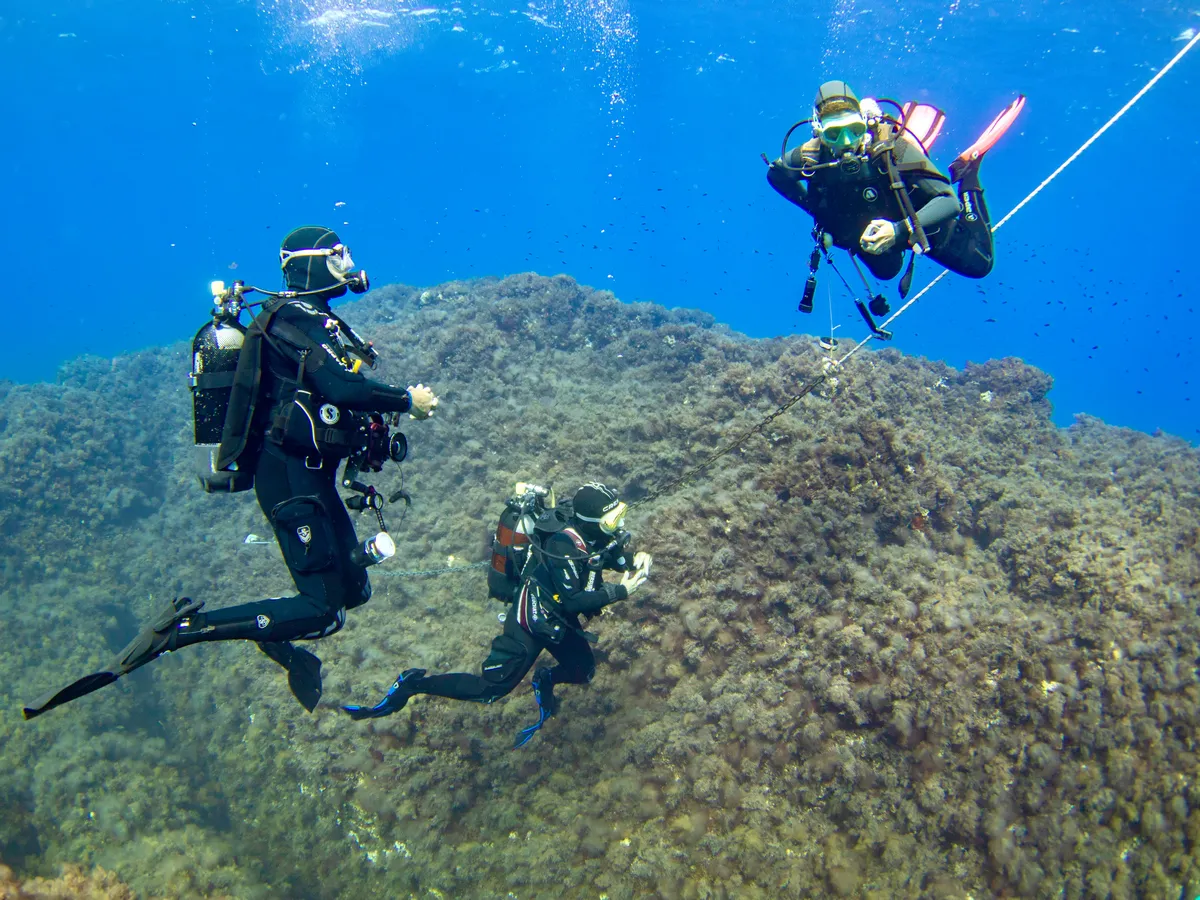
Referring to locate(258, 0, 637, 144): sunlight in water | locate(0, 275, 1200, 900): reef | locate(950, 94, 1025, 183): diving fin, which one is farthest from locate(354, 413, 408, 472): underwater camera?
locate(258, 0, 637, 144): sunlight in water

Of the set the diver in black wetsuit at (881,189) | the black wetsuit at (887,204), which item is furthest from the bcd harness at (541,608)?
the black wetsuit at (887,204)

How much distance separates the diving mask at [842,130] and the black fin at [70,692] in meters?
6.70

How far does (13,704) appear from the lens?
8.78m

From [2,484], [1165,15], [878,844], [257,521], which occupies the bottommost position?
[878,844]

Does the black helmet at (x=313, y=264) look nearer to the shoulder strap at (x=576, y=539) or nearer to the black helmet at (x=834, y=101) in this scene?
the shoulder strap at (x=576, y=539)

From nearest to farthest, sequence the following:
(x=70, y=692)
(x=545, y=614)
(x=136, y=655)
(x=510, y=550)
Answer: (x=70, y=692), (x=136, y=655), (x=545, y=614), (x=510, y=550)

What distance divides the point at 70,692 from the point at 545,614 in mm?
3263

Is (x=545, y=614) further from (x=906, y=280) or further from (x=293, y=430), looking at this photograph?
(x=906, y=280)

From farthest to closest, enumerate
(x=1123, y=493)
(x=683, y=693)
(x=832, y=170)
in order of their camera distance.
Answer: (x=1123, y=493), (x=683, y=693), (x=832, y=170)

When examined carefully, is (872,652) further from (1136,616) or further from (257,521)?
(257,521)

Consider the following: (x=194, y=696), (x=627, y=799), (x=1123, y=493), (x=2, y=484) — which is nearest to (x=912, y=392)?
(x=1123, y=493)

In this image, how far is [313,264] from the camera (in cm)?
443

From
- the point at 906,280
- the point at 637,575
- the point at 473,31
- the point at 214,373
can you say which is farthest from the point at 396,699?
the point at 473,31

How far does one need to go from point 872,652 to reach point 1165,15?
39.4 metres
